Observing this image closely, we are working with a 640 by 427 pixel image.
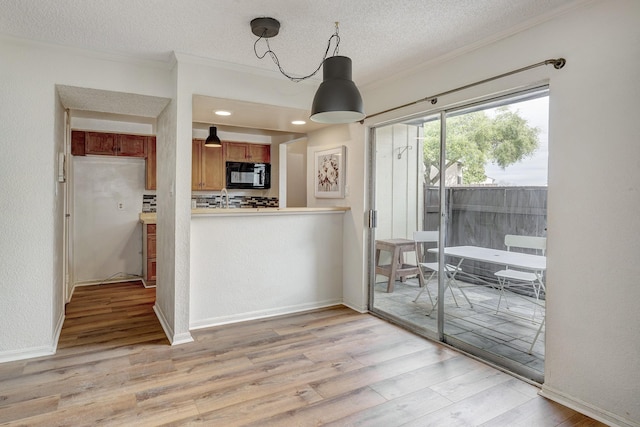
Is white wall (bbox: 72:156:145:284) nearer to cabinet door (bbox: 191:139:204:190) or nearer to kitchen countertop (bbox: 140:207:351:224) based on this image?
cabinet door (bbox: 191:139:204:190)

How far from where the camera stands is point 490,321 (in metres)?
3.02

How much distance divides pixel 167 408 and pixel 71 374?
0.93 meters

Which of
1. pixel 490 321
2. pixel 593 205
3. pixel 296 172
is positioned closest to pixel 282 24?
pixel 593 205

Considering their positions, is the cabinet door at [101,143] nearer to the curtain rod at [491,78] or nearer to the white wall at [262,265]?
the white wall at [262,265]

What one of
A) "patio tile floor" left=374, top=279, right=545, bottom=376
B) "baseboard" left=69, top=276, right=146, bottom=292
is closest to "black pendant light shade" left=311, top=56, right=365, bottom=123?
"patio tile floor" left=374, top=279, right=545, bottom=376

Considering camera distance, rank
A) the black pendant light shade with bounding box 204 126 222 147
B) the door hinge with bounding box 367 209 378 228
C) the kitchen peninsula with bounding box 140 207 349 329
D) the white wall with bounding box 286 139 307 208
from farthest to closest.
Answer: the white wall with bounding box 286 139 307 208 < the black pendant light shade with bounding box 204 126 222 147 < the door hinge with bounding box 367 209 378 228 < the kitchen peninsula with bounding box 140 207 349 329

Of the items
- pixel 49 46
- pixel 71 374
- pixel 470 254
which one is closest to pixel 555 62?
pixel 470 254

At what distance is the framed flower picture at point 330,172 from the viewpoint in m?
4.43

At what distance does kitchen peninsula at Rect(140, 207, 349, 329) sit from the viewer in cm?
359

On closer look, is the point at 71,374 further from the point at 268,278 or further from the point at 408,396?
the point at 408,396

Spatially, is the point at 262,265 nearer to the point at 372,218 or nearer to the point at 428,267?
the point at 372,218

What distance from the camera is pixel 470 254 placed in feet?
10.1

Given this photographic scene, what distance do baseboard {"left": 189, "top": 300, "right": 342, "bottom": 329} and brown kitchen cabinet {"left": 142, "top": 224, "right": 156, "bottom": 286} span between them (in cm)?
198

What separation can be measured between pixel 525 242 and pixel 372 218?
1.63 m
